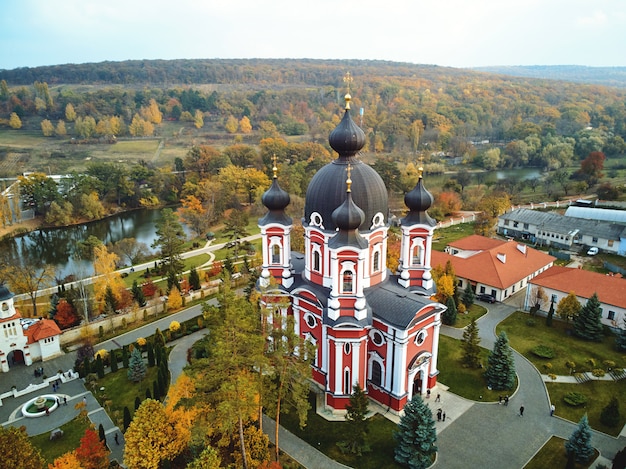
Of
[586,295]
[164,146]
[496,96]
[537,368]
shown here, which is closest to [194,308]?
[537,368]

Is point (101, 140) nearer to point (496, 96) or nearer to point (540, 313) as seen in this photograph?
point (540, 313)

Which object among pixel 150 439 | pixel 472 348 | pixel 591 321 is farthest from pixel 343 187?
pixel 591 321

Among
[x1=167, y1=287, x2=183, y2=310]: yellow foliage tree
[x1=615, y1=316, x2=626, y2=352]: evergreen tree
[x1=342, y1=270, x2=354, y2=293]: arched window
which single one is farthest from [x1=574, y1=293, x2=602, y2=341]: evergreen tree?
[x1=167, y1=287, x2=183, y2=310]: yellow foliage tree

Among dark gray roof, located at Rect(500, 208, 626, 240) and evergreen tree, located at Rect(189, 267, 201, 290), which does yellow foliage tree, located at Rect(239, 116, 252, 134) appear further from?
evergreen tree, located at Rect(189, 267, 201, 290)

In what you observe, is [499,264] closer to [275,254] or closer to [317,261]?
[317,261]

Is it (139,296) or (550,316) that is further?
(139,296)

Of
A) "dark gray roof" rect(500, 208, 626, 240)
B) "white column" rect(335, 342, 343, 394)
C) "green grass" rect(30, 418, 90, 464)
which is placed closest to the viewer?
"green grass" rect(30, 418, 90, 464)
